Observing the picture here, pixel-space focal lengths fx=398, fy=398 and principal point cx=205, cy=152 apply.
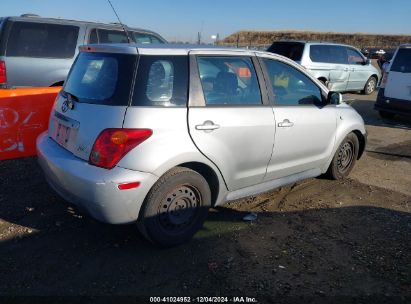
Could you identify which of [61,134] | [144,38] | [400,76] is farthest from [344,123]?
[144,38]

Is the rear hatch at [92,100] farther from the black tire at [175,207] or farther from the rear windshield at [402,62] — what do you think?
the rear windshield at [402,62]

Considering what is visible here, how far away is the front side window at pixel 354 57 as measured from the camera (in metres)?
13.3

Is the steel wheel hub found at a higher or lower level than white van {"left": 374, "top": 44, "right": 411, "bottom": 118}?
lower

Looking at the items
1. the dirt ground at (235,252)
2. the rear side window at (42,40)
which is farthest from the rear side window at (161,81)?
the rear side window at (42,40)

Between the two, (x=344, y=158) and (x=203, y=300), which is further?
(x=344, y=158)

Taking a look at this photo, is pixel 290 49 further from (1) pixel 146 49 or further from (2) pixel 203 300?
(2) pixel 203 300

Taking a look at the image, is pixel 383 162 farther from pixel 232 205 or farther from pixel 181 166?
pixel 181 166

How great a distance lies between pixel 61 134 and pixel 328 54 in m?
10.7

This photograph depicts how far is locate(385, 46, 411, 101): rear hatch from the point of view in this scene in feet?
29.1

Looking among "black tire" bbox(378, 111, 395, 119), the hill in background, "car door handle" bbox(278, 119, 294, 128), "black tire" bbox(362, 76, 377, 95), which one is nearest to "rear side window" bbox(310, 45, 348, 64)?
"black tire" bbox(362, 76, 377, 95)

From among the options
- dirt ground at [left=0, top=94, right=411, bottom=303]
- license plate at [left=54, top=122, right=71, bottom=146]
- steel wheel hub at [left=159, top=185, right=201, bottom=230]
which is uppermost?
license plate at [left=54, top=122, right=71, bottom=146]

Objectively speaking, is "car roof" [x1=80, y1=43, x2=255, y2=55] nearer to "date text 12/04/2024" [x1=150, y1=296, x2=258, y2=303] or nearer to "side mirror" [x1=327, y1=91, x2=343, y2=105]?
"side mirror" [x1=327, y1=91, x2=343, y2=105]

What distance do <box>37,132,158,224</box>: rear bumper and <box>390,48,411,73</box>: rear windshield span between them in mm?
7761

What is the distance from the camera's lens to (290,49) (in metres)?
12.1
